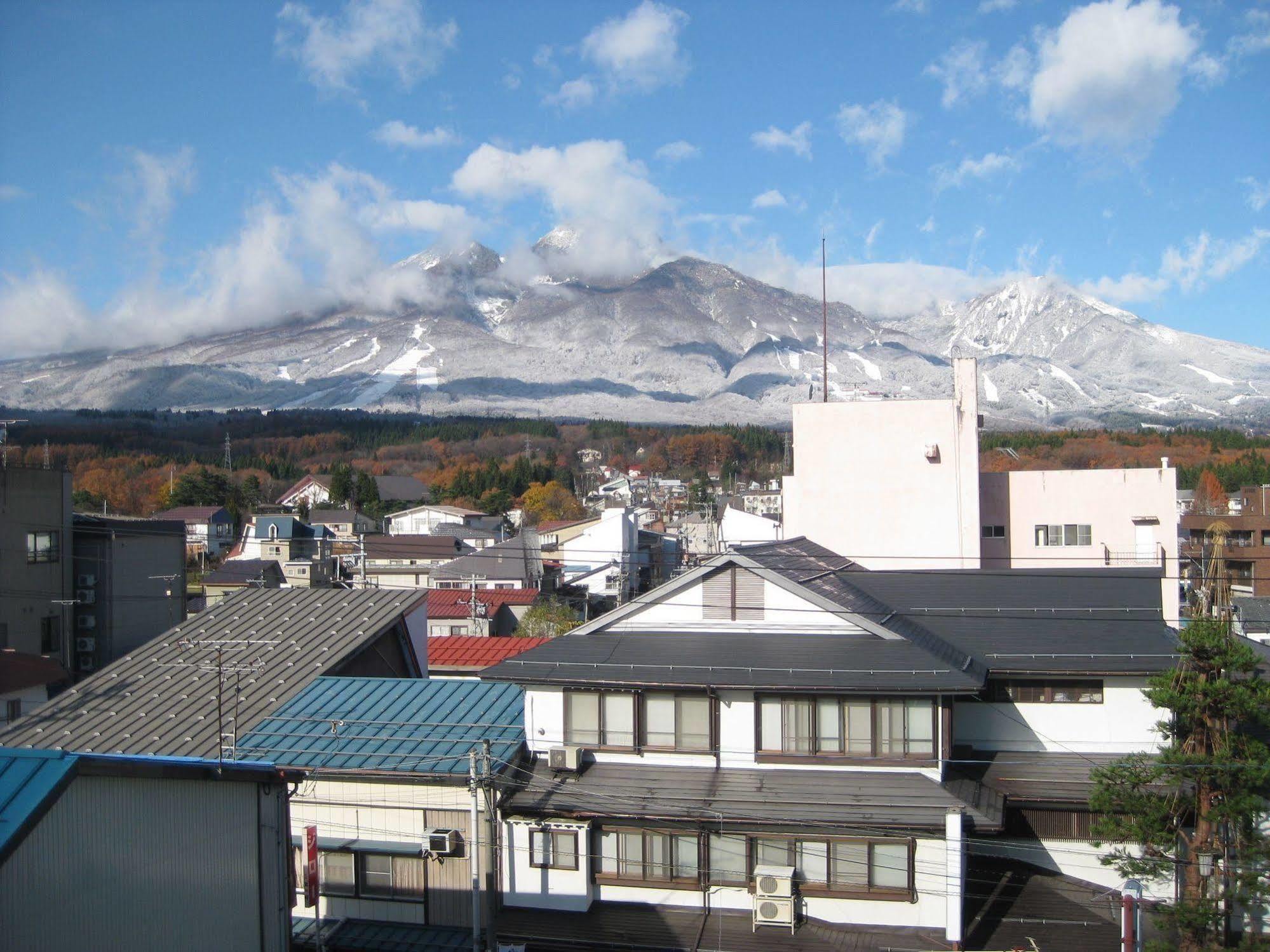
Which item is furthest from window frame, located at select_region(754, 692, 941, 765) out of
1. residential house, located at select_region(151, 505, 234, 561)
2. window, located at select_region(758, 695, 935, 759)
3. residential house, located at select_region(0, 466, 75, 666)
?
residential house, located at select_region(151, 505, 234, 561)

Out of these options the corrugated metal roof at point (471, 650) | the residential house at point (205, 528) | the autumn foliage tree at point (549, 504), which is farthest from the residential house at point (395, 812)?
the autumn foliage tree at point (549, 504)

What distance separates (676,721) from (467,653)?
10800mm

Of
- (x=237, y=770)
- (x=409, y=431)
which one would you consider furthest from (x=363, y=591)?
(x=409, y=431)

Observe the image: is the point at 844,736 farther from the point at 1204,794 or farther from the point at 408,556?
the point at 408,556

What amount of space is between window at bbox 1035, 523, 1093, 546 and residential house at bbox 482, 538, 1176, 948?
12.6 m

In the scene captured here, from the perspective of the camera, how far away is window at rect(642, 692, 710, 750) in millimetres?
9039

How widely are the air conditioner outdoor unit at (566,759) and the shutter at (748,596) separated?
78.5 inches

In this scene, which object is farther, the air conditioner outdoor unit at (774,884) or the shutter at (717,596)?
the shutter at (717,596)

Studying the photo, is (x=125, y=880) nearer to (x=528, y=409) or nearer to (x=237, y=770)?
(x=237, y=770)

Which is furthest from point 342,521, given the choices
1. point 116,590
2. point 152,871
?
point 152,871

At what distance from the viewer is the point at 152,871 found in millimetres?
5145

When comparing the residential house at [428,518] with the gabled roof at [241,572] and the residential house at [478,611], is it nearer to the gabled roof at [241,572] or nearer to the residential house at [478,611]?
the gabled roof at [241,572]

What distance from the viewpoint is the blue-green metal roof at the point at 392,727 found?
9078 mm

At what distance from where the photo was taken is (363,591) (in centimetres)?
1269
